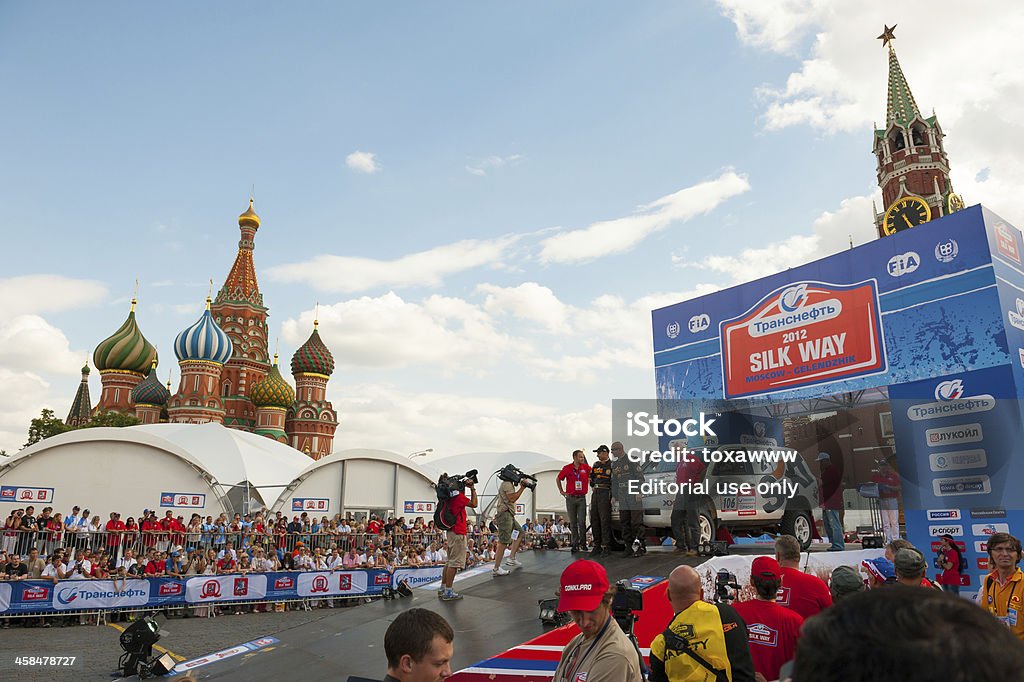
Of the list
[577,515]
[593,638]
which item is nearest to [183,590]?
[577,515]

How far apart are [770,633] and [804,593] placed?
63 centimetres

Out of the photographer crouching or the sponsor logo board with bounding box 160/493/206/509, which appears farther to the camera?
the sponsor logo board with bounding box 160/493/206/509

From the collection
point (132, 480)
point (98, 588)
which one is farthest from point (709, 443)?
point (132, 480)

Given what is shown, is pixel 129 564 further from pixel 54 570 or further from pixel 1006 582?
pixel 1006 582

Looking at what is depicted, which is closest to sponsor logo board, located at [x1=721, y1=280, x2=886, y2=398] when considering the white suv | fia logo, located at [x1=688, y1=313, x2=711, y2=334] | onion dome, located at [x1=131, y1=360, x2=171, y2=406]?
fia logo, located at [x1=688, y1=313, x2=711, y2=334]

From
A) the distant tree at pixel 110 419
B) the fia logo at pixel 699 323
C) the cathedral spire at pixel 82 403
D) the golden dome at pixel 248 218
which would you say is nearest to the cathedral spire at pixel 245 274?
the golden dome at pixel 248 218

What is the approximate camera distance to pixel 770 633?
177 inches

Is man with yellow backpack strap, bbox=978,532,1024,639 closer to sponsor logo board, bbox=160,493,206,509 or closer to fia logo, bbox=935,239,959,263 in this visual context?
fia logo, bbox=935,239,959,263

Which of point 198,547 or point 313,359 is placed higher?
point 313,359

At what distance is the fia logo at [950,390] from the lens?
39.5 feet

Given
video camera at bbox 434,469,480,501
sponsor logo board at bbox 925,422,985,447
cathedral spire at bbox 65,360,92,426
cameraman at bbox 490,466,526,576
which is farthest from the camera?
cathedral spire at bbox 65,360,92,426

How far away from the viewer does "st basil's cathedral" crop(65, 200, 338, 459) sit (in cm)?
5959

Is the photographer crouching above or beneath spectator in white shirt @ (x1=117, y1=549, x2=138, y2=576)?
above

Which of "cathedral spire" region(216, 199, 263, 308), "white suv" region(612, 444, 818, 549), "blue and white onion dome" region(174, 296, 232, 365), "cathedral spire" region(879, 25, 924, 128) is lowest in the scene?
"white suv" region(612, 444, 818, 549)
